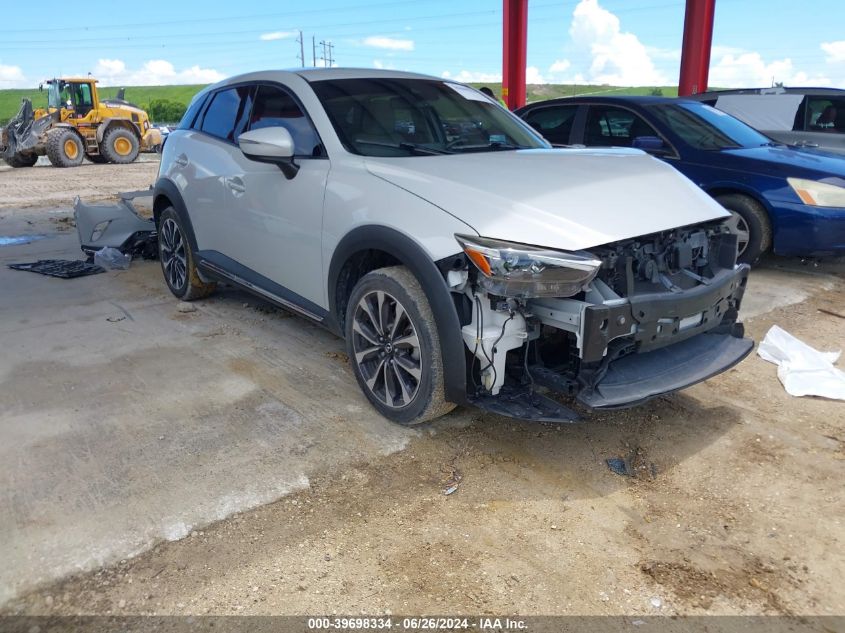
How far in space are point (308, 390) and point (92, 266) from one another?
4020 millimetres

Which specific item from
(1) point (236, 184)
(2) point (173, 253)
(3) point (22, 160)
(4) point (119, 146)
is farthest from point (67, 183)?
(1) point (236, 184)

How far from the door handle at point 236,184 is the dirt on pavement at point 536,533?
5.84 ft

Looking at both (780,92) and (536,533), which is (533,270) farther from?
(780,92)

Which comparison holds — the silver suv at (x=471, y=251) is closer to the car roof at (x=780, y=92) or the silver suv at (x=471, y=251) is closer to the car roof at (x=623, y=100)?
the car roof at (x=623, y=100)

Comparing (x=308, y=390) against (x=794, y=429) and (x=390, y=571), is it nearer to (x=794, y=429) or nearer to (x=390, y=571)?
(x=390, y=571)

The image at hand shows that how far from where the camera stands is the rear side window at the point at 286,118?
12.3 feet

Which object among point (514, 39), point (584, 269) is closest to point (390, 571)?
point (584, 269)

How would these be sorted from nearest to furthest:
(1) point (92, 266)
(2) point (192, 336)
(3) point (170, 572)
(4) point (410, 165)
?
(3) point (170, 572) < (4) point (410, 165) < (2) point (192, 336) < (1) point (92, 266)

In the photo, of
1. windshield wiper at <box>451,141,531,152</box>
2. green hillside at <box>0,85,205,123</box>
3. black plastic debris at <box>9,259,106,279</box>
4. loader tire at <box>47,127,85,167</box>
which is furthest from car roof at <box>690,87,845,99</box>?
green hillside at <box>0,85,205,123</box>

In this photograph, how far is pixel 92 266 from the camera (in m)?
6.70

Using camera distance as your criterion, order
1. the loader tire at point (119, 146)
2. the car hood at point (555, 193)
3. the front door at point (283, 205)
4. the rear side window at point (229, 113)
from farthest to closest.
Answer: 1. the loader tire at point (119, 146)
2. the rear side window at point (229, 113)
3. the front door at point (283, 205)
4. the car hood at point (555, 193)

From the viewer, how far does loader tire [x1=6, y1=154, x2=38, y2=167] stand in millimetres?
21125

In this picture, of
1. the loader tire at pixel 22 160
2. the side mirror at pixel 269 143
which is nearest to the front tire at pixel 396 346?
the side mirror at pixel 269 143

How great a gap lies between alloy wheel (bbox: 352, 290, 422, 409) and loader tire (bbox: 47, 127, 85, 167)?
2051cm
